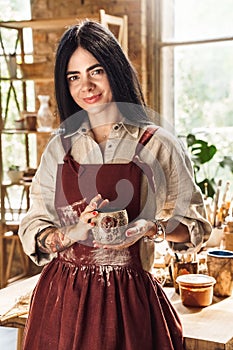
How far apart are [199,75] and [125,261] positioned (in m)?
3.35

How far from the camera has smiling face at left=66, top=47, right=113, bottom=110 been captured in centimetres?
193

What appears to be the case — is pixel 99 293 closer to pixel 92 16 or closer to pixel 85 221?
pixel 85 221

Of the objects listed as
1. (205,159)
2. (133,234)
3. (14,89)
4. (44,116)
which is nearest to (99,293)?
(133,234)

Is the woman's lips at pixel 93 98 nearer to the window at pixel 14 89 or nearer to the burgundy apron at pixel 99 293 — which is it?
the burgundy apron at pixel 99 293

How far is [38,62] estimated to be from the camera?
518cm

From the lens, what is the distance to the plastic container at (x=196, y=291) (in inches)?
90.5

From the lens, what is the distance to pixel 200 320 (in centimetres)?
214

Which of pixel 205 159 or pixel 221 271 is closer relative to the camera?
pixel 221 271

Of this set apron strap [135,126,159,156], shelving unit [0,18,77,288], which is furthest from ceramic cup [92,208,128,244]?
shelving unit [0,18,77,288]

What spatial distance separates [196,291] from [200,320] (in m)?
0.17

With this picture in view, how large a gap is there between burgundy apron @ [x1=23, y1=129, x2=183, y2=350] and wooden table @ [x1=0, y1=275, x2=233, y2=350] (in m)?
0.07

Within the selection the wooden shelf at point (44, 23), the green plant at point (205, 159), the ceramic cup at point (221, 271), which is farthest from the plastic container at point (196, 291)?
the wooden shelf at point (44, 23)

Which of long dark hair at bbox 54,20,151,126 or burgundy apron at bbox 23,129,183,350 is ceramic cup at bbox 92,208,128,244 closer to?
burgundy apron at bbox 23,129,183,350

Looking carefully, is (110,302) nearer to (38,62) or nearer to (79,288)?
(79,288)
